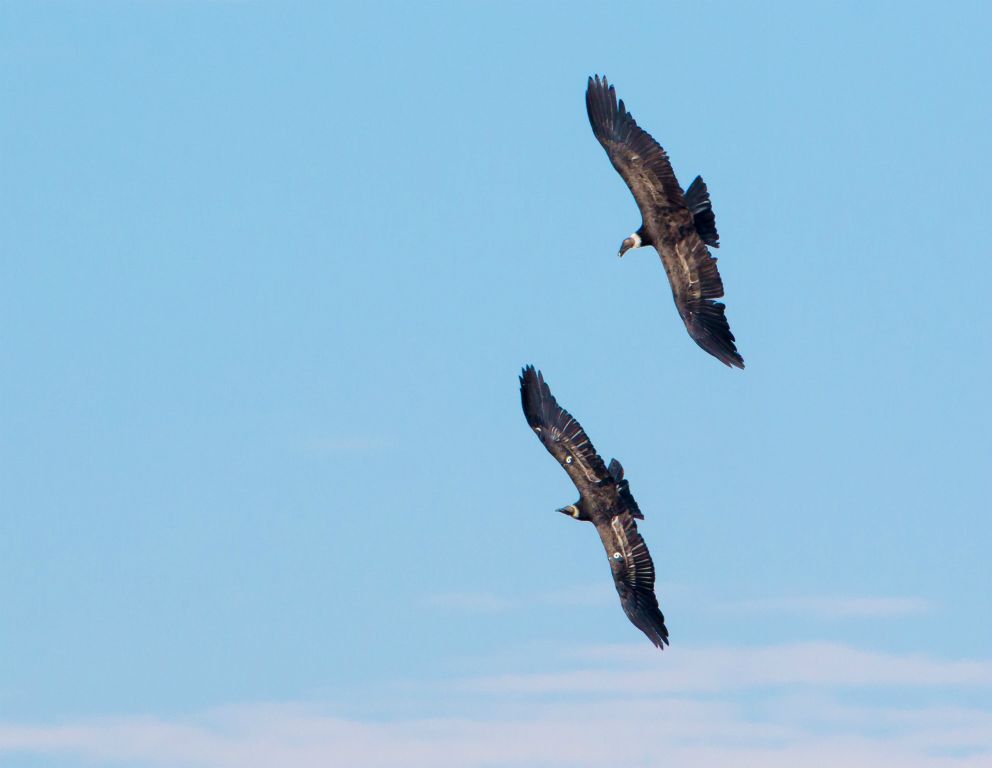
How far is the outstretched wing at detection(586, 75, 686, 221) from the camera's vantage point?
195 feet

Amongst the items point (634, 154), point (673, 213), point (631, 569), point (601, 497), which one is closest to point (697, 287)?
point (673, 213)

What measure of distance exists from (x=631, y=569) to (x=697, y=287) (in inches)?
204

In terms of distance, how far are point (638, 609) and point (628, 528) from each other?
150cm

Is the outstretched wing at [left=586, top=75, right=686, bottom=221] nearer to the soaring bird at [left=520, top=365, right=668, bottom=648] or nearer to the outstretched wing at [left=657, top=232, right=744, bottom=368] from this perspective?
the outstretched wing at [left=657, top=232, right=744, bottom=368]

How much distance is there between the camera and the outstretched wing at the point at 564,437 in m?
60.3

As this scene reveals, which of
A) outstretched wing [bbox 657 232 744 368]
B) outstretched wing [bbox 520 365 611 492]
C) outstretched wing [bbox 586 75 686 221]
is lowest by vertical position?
outstretched wing [bbox 520 365 611 492]

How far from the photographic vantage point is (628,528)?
2371 inches

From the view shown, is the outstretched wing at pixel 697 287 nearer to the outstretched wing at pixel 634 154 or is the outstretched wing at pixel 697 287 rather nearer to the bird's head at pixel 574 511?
the outstretched wing at pixel 634 154

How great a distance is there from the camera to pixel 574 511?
60781mm

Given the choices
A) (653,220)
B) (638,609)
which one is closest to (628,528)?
(638,609)

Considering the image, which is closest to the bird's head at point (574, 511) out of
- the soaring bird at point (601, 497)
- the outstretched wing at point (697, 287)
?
the soaring bird at point (601, 497)

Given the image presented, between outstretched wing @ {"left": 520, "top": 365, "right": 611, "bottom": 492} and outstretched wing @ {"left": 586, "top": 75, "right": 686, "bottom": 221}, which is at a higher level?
outstretched wing @ {"left": 586, "top": 75, "right": 686, "bottom": 221}

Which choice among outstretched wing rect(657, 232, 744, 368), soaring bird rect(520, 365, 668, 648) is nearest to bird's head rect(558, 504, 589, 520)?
soaring bird rect(520, 365, 668, 648)

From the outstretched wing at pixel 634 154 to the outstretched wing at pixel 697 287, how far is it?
826 millimetres
